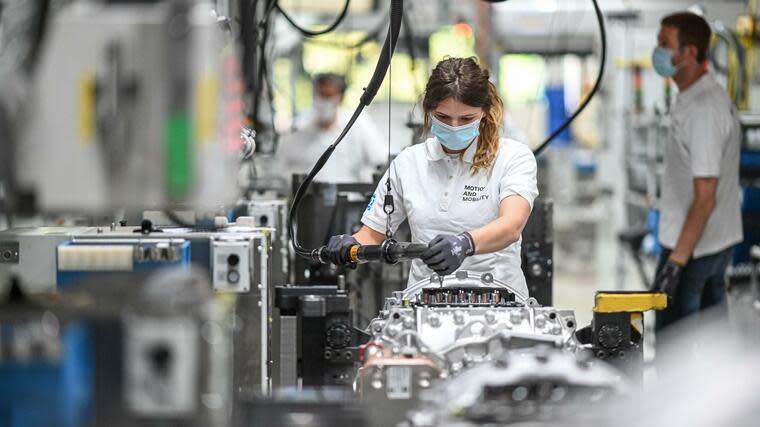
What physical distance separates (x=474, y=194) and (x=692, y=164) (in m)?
1.94

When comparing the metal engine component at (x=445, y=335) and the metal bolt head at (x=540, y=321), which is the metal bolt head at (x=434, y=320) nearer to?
the metal engine component at (x=445, y=335)

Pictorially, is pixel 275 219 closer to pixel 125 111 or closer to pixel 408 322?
pixel 408 322

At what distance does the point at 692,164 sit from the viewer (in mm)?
5715

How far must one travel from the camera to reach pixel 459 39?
10992mm

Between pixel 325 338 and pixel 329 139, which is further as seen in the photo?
pixel 329 139

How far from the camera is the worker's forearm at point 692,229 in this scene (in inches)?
221

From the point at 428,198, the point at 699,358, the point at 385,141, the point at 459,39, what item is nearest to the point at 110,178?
the point at 699,358

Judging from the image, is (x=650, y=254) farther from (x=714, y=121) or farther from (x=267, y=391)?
(x=267, y=391)

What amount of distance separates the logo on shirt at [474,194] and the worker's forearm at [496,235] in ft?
0.75

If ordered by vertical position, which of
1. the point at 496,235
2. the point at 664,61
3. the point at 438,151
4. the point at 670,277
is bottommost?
the point at 670,277

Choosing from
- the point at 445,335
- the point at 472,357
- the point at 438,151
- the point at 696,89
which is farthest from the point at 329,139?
the point at 472,357

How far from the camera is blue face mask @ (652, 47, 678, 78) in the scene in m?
6.04

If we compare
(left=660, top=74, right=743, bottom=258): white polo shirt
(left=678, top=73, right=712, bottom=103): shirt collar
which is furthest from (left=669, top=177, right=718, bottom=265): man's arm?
(left=678, top=73, right=712, bottom=103): shirt collar

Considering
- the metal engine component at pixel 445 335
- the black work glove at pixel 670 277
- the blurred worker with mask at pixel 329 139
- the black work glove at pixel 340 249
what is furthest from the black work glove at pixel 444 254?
the blurred worker with mask at pixel 329 139
